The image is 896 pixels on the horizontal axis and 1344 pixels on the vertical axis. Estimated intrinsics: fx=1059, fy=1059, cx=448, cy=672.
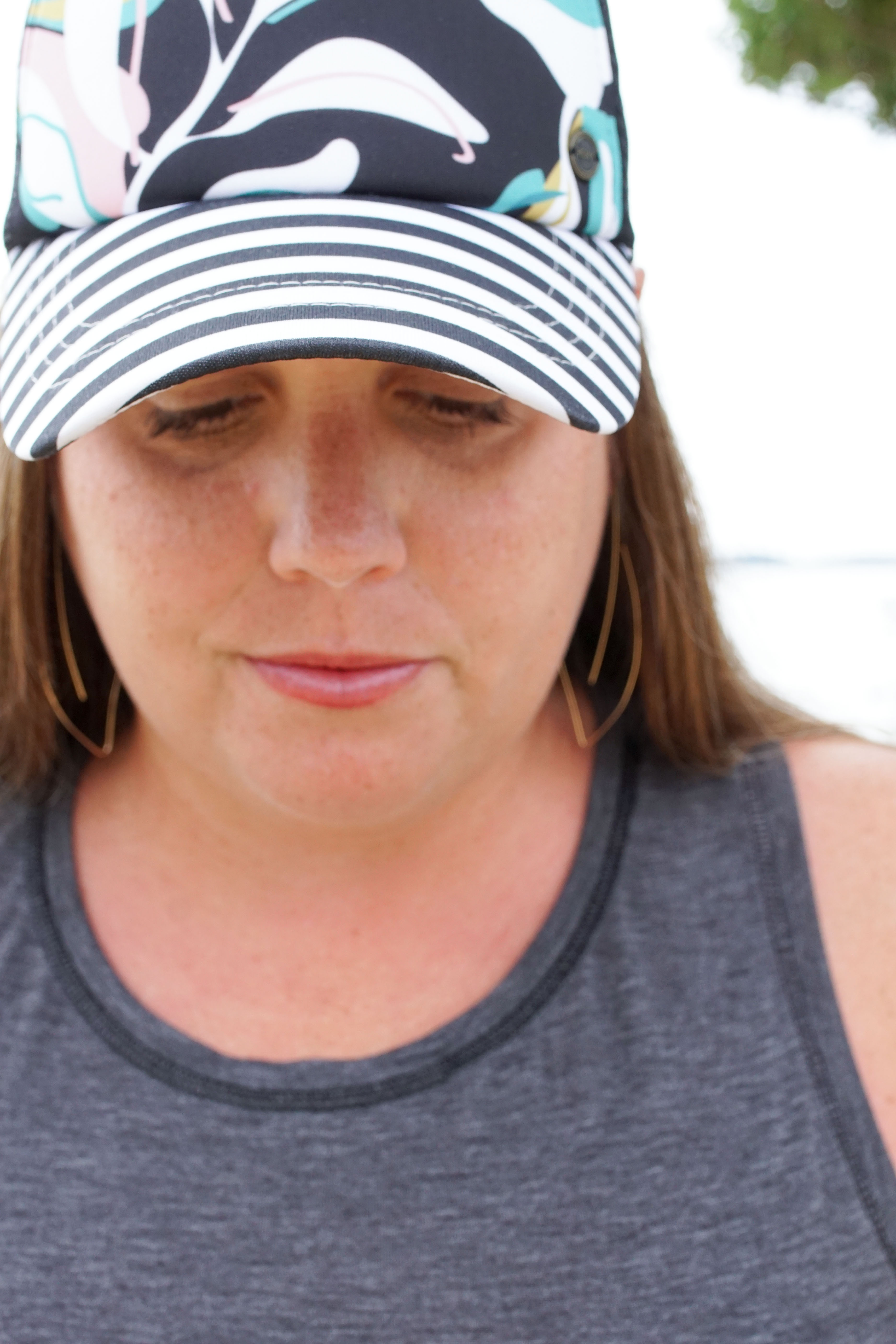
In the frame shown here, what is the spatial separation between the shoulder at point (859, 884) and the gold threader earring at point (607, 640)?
0.21m

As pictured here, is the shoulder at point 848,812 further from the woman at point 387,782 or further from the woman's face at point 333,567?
the woman's face at point 333,567

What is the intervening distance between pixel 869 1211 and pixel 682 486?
0.82 meters

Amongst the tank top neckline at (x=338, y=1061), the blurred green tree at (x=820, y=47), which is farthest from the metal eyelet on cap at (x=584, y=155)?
the blurred green tree at (x=820, y=47)

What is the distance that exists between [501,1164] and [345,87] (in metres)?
0.95

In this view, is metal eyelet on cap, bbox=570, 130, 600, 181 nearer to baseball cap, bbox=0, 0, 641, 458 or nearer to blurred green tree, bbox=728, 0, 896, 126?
baseball cap, bbox=0, 0, 641, 458

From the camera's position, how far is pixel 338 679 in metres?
0.90

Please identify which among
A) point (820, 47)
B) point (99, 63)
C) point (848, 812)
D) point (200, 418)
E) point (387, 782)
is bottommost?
point (848, 812)

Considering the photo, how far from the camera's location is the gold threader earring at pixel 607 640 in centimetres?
132

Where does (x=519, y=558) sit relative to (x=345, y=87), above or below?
below

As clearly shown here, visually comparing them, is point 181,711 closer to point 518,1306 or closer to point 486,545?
point 486,545

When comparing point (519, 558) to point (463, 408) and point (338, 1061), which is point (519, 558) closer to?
point (463, 408)

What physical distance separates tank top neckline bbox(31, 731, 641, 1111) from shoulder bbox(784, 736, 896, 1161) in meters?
0.21

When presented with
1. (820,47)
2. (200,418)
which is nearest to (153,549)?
(200,418)

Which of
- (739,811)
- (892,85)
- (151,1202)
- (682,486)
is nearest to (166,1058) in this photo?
(151,1202)
